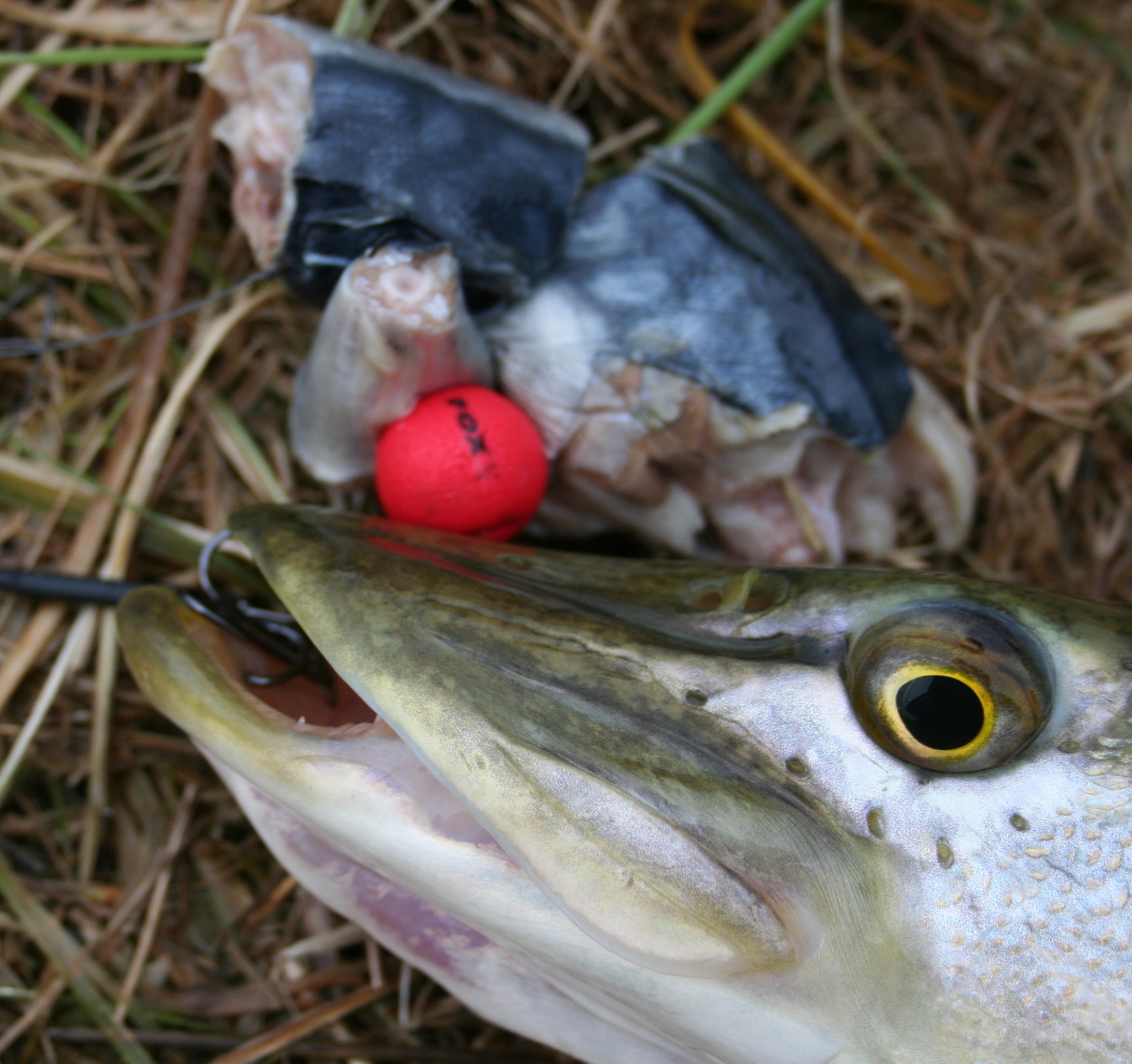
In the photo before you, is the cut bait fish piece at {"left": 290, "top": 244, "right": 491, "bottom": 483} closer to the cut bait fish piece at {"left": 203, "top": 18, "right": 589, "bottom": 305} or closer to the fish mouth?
the cut bait fish piece at {"left": 203, "top": 18, "right": 589, "bottom": 305}

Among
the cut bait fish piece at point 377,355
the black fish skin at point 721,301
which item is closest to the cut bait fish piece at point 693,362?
the black fish skin at point 721,301

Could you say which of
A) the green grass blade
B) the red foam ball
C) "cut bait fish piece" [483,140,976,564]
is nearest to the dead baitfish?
the red foam ball

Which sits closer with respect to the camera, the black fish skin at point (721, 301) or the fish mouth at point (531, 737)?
the fish mouth at point (531, 737)

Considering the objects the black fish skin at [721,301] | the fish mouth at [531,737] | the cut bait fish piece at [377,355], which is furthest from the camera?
the black fish skin at [721,301]

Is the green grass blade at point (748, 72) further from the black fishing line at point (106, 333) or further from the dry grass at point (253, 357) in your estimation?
the black fishing line at point (106, 333)

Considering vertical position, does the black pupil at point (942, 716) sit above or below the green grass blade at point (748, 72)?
below

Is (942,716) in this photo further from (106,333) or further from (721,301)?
(106,333)

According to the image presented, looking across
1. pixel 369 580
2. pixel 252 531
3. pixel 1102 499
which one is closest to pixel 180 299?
pixel 252 531
